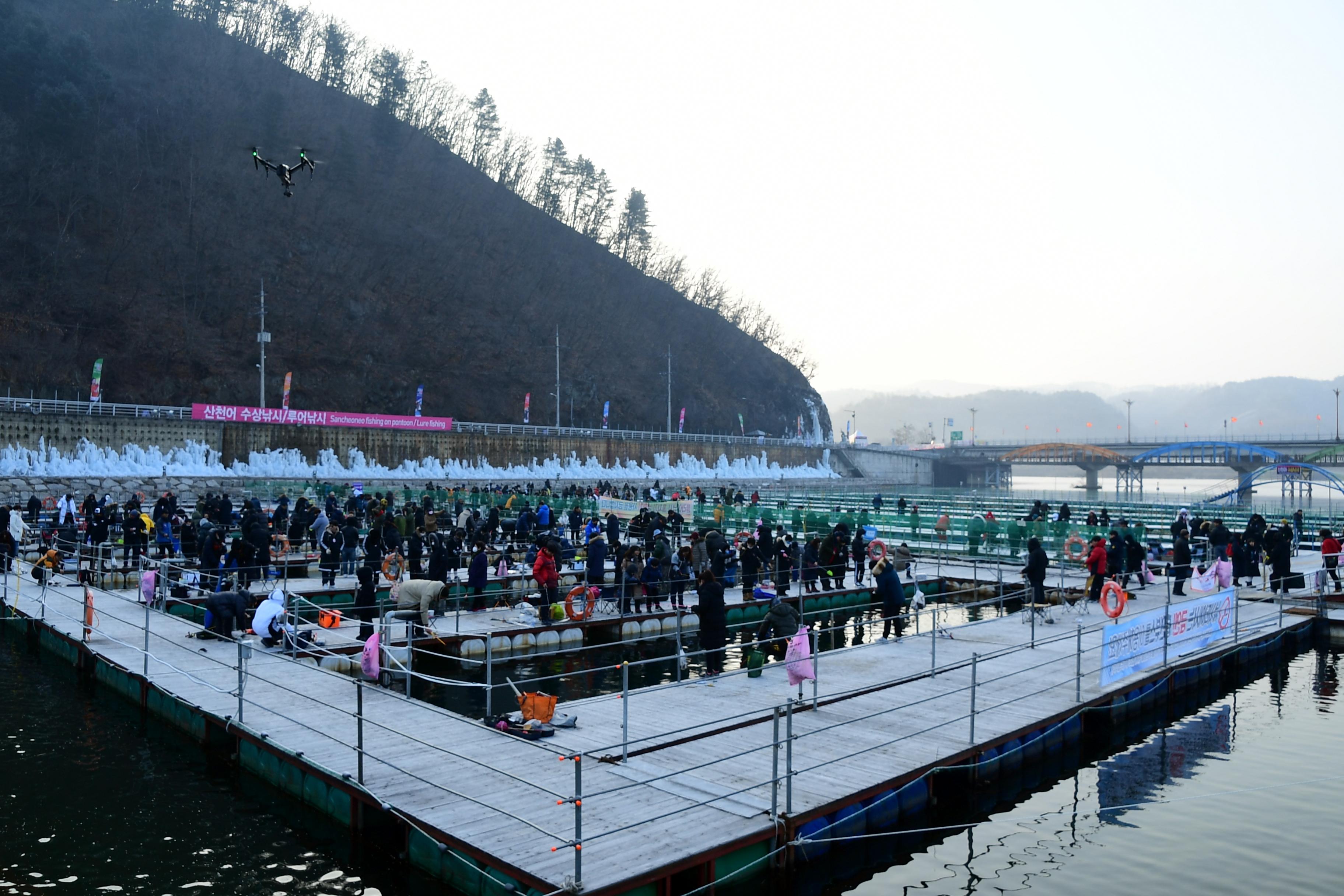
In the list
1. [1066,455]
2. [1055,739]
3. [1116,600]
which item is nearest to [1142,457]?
[1066,455]

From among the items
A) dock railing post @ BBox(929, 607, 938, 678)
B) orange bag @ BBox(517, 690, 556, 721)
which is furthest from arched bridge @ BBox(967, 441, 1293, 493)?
orange bag @ BBox(517, 690, 556, 721)

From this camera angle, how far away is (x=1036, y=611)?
22.0 m

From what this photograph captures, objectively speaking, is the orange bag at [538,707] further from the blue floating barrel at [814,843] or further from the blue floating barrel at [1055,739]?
the blue floating barrel at [1055,739]

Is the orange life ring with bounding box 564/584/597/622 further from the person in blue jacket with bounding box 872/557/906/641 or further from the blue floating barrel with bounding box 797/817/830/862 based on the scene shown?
the blue floating barrel with bounding box 797/817/830/862

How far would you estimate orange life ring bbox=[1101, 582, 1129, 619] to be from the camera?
56.8 feet

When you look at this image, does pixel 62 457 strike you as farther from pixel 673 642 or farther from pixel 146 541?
pixel 673 642

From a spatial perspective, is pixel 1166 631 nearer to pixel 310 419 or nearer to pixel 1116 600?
pixel 1116 600

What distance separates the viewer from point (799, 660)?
14.0 m

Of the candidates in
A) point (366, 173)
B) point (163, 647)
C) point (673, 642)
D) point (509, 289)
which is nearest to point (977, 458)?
point (509, 289)

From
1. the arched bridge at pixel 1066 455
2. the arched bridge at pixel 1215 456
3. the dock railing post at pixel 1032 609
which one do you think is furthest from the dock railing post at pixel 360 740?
the arched bridge at pixel 1066 455

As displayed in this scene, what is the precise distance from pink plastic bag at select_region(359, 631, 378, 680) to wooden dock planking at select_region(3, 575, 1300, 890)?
0.55m

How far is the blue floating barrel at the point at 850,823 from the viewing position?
10.5m

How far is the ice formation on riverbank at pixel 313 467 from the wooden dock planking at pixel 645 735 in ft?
138

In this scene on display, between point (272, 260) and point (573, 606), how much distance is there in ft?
284
